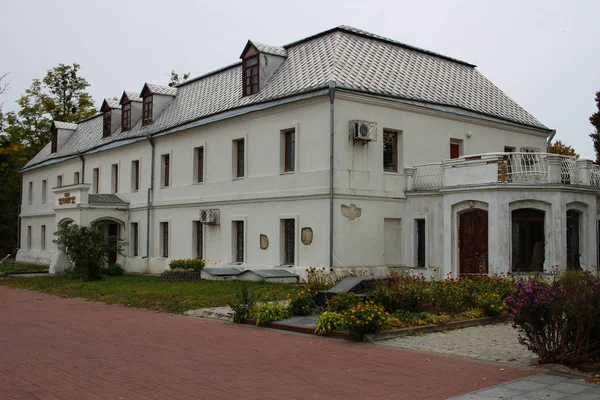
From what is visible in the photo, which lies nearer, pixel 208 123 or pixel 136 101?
pixel 208 123

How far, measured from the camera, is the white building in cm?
1927

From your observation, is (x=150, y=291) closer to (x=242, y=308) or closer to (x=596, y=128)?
(x=242, y=308)

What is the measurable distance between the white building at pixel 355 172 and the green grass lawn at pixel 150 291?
275 centimetres

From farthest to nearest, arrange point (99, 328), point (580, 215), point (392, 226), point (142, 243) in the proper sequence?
1. point (142, 243)
2. point (392, 226)
3. point (580, 215)
4. point (99, 328)

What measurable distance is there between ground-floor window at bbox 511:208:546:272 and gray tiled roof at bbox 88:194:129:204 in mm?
21059

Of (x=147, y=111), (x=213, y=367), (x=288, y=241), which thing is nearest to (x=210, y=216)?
(x=288, y=241)

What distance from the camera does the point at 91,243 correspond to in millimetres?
26000

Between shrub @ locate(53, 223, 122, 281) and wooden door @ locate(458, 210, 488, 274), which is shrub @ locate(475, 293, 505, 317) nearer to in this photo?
wooden door @ locate(458, 210, 488, 274)

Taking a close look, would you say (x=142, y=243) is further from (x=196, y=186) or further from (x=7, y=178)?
(x=7, y=178)

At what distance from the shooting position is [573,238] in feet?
65.2

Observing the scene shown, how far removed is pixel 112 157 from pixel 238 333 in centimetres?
2435

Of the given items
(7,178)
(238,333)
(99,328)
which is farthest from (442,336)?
(7,178)

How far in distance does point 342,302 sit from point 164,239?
19036 mm

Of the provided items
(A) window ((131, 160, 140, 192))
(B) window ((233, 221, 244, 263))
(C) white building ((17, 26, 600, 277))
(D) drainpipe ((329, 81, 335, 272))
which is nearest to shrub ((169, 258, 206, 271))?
(C) white building ((17, 26, 600, 277))
